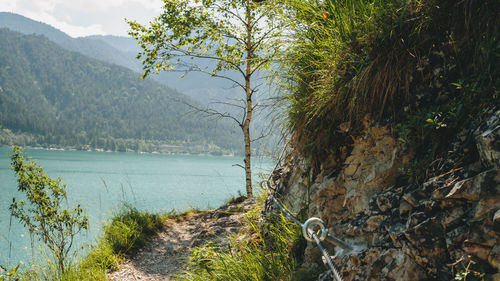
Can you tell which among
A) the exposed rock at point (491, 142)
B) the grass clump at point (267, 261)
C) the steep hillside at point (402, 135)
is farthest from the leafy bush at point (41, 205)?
the exposed rock at point (491, 142)

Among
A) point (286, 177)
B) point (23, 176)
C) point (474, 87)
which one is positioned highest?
point (474, 87)

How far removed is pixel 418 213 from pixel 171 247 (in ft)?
21.1

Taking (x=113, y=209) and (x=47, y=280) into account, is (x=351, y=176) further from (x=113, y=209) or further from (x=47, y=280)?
(x=113, y=209)

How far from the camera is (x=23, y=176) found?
213 inches

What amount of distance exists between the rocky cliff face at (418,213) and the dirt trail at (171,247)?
9.82ft

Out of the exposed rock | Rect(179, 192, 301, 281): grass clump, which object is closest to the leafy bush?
Rect(179, 192, 301, 281): grass clump

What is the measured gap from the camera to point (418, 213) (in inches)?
74.4

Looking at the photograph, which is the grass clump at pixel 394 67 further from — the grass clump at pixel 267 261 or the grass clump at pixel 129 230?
the grass clump at pixel 129 230

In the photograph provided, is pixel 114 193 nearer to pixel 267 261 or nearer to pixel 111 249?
pixel 111 249

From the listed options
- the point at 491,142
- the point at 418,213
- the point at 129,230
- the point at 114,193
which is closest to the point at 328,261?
the point at 418,213

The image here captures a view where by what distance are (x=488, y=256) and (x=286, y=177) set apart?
279 centimetres

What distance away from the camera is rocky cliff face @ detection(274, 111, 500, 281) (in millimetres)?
1573

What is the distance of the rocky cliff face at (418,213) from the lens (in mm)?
1573

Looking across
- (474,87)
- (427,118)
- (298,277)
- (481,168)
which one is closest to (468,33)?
(474,87)
